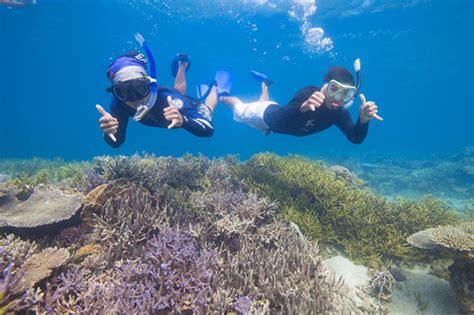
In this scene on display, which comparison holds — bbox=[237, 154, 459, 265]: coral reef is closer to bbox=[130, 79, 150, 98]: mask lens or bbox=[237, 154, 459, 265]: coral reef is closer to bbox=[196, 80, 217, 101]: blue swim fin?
bbox=[196, 80, 217, 101]: blue swim fin

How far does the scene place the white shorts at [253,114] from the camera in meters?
8.54

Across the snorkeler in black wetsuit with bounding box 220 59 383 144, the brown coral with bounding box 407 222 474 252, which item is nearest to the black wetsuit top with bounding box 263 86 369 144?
the snorkeler in black wetsuit with bounding box 220 59 383 144

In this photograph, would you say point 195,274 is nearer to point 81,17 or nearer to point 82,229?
point 82,229

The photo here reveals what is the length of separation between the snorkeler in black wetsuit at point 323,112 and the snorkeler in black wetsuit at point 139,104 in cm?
212

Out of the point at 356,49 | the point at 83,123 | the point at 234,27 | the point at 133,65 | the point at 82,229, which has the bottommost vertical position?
the point at 82,229

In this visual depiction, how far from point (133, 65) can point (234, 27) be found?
1434 inches

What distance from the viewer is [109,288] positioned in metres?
3.21

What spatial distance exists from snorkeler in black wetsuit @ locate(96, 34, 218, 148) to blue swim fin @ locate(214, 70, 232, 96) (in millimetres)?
3318

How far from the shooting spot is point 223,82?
32.5 feet

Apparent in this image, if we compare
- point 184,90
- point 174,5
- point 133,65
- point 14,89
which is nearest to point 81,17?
point 174,5

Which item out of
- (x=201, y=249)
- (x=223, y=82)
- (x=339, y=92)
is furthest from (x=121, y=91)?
(x=223, y=82)

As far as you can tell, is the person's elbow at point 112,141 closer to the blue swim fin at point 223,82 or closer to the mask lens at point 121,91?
the mask lens at point 121,91

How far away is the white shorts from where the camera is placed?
8.54 meters

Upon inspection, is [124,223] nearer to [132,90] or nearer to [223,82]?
[132,90]
